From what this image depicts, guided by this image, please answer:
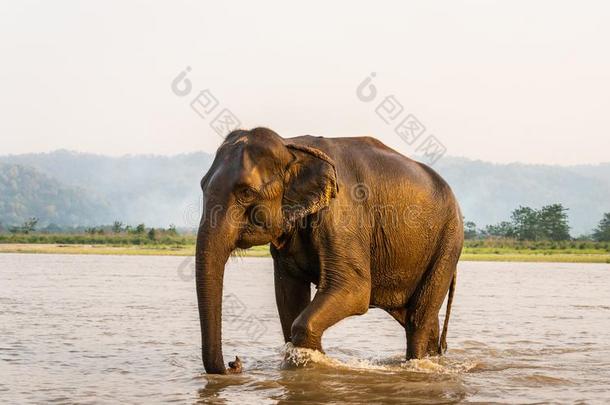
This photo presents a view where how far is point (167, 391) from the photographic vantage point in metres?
8.68

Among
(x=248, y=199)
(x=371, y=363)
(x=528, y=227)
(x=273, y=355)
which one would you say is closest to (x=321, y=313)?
(x=248, y=199)

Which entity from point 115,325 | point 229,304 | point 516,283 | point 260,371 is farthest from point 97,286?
point 260,371

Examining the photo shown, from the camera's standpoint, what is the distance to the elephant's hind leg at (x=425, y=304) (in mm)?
10555

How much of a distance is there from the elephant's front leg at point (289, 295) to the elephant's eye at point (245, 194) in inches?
52.5

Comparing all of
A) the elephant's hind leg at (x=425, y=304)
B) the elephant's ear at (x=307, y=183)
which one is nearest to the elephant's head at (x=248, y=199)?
the elephant's ear at (x=307, y=183)

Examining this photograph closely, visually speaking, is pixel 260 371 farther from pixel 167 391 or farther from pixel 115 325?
pixel 115 325

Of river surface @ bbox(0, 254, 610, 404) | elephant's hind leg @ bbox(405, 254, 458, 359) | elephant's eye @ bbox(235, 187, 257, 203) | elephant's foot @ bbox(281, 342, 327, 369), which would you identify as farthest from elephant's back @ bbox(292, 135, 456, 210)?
river surface @ bbox(0, 254, 610, 404)

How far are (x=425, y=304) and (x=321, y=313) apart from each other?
2009 millimetres

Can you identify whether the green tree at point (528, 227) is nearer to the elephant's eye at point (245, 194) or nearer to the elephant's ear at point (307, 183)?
the elephant's ear at point (307, 183)

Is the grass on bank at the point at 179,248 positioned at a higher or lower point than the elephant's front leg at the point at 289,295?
higher

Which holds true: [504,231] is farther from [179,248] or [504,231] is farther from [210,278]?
[210,278]

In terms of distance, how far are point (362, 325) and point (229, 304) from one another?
14.2 ft

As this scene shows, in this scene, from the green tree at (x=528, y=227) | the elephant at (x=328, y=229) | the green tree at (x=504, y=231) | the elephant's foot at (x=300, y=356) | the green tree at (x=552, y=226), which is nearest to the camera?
the elephant at (x=328, y=229)

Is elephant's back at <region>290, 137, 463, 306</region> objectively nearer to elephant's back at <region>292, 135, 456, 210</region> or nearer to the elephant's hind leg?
elephant's back at <region>292, 135, 456, 210</region>
